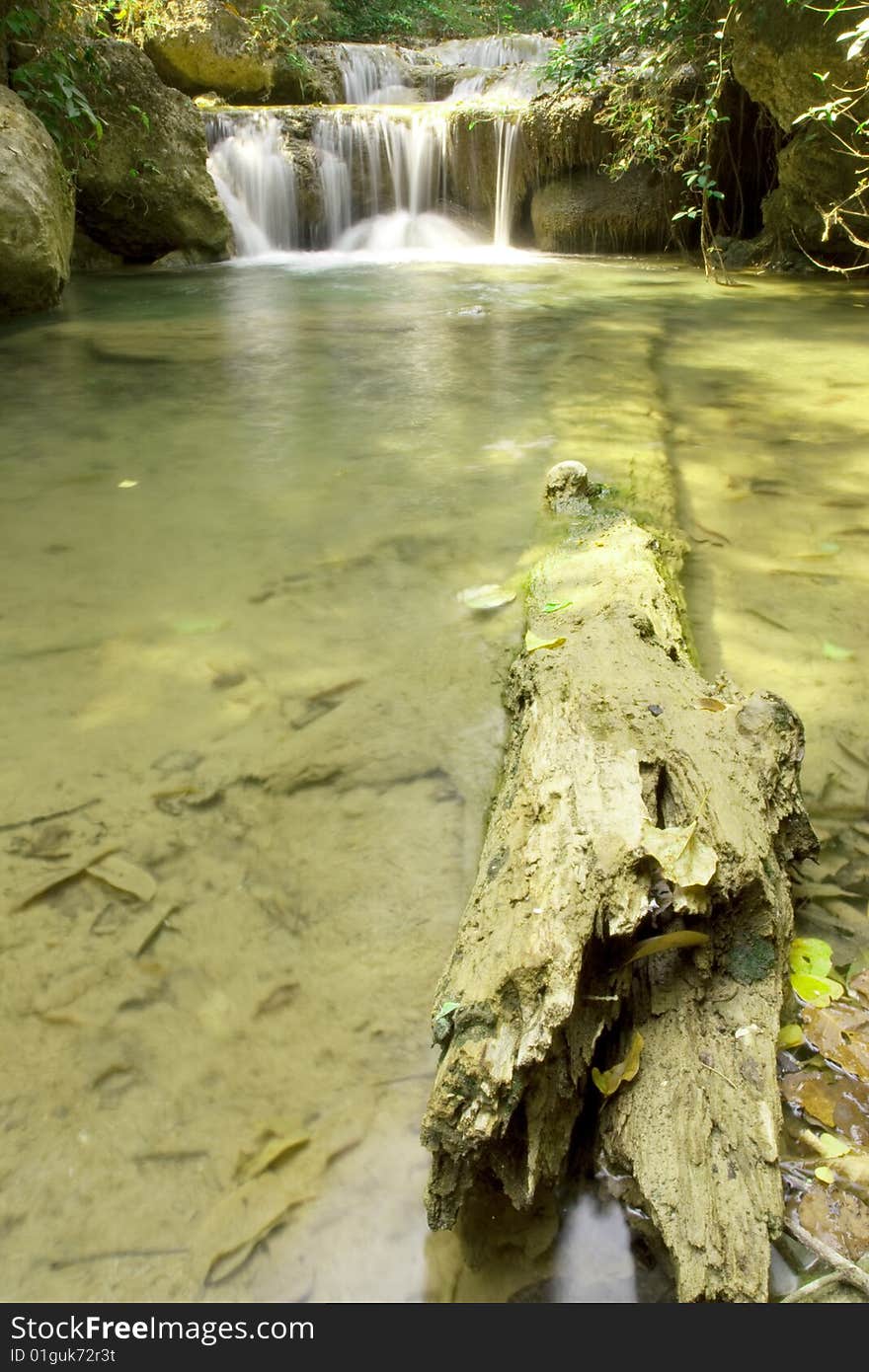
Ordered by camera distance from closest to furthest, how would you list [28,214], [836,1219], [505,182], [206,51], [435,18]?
[836,1219] → [28,214] → [505,182] → [206,51] → [435,18]

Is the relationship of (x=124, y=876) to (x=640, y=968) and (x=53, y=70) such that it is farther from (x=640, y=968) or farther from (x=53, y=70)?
(x=53, y=70)

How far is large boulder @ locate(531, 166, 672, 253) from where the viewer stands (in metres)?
10.1

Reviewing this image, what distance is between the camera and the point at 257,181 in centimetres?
1072

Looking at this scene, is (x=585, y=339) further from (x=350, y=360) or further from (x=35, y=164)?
(x=35, y=164)

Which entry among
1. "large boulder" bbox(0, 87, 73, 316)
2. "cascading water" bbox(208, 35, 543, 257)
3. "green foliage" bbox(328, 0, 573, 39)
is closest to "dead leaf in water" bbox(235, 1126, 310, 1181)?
"large boulder" bbox(0, 87, 73, 316)

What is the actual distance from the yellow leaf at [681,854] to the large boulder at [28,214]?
6.54m

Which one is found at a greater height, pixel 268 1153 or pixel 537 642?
pixel 537 642

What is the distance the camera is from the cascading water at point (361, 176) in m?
10.8

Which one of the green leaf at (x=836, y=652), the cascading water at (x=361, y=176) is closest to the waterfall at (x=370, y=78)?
the cascading water at (x=361, y=176)

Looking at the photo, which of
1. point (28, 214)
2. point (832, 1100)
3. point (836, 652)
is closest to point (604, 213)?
point (28, 214)

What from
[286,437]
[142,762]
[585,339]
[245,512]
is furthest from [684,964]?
[585,339]

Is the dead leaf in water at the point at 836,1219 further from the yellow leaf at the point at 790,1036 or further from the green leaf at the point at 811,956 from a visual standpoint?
the green leaf at the point at 811,956

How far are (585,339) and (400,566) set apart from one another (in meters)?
3.65

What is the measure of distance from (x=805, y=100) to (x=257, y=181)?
248 inches
